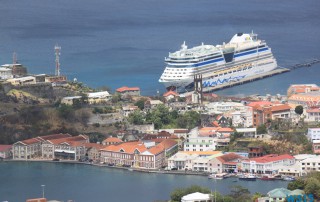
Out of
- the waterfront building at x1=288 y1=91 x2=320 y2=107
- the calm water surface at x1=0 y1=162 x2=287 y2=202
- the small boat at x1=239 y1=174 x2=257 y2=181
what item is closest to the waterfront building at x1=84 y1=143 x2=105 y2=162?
the calm water surface at x1=0 y1=162 x2=287 y2=202

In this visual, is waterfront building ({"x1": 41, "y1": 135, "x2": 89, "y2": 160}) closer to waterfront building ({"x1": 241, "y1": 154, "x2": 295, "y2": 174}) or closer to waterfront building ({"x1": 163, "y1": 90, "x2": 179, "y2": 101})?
waterfront building ({"x1": 241, "y1": 154, "x2": 295, "y2": 174})

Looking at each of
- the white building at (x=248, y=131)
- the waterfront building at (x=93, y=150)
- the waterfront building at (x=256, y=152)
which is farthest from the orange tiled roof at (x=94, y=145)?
the waterfront building at (x=256, y=152)

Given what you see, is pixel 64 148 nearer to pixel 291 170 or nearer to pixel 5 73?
pixel 291 170

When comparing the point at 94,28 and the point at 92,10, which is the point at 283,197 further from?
the point at 92,10

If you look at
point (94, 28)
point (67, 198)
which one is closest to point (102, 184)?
point (67, 198)

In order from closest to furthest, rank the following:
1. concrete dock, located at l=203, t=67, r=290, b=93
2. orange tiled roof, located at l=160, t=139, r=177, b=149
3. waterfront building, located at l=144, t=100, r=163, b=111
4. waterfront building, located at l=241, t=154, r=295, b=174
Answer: waterfront building, located at l=241, t=154, r=295, b=174 → orange tiled roof, located at l=160, t=139, r=177, b=149 → waterfront building, located at l=144, t=100, r=163, b=111 → concrete dock, located at l=203, t=67, r=290, b=93

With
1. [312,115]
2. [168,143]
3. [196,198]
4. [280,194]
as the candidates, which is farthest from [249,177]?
[312,115]

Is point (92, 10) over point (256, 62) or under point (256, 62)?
over
